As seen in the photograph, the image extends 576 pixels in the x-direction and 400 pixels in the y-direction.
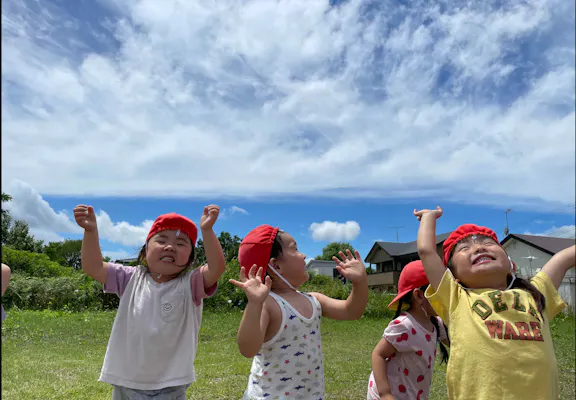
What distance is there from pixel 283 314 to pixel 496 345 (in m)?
1.05

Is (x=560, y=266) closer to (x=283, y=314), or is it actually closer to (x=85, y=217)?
(x=283, y=314)

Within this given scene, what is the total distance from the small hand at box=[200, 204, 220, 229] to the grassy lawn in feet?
10.4

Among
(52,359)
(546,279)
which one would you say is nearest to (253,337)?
(546,279)

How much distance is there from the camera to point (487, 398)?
2314 mm

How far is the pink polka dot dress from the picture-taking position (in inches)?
117

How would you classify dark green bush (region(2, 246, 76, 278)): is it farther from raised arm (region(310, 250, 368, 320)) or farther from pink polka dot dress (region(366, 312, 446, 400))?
pink polka dot dress (region(366, 312, 446, 400))

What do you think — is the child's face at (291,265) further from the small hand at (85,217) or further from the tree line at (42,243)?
the tree line at (42,243)

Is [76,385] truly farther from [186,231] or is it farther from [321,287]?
[321,287]

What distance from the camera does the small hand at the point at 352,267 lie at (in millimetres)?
2898

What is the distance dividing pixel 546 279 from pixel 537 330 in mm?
327

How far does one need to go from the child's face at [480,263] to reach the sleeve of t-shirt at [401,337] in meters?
0.53

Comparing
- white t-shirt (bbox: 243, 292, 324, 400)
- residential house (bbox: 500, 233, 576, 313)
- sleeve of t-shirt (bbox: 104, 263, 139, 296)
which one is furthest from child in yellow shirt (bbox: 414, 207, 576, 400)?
residential house (bbox: 500, 233, 576, 313)

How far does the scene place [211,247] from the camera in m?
2.86

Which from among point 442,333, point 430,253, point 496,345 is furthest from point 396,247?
point 496,345
